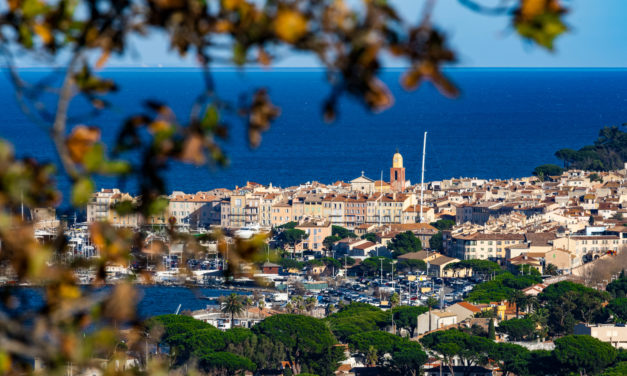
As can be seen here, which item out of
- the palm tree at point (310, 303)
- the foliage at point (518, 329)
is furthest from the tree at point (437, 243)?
the foliage at point (518, 329)

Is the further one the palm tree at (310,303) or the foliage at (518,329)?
the palm tree at (310,303)

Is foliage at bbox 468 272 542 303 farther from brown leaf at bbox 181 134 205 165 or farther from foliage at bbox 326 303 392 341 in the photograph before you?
brown leaf at bbox 181 134 205 165

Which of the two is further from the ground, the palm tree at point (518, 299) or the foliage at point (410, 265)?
the foliage at point (410, 265)

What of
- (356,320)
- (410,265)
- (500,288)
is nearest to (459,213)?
(410,265)

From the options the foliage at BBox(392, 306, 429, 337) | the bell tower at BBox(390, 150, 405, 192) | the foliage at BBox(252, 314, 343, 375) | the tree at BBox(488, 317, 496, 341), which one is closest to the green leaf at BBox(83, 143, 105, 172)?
the foliage at BBox(252, 314, 343, 375)

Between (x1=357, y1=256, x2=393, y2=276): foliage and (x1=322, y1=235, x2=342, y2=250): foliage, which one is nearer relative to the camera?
(x1=357, y1=256, x2=393, y2=276): foliage

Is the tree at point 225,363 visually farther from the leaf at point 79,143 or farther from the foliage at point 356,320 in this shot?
the leaf at point 79,143

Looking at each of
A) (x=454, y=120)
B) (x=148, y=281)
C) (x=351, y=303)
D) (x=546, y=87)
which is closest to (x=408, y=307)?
(x=351, y=303)
